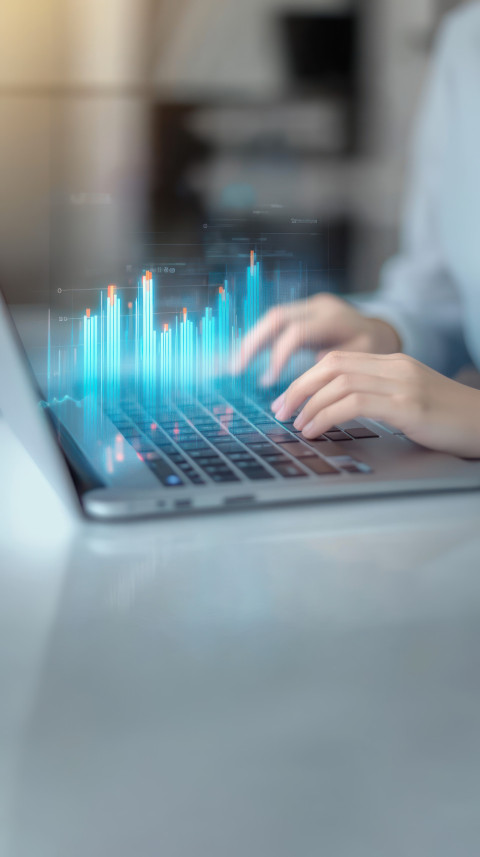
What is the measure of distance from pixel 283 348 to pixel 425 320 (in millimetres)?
304

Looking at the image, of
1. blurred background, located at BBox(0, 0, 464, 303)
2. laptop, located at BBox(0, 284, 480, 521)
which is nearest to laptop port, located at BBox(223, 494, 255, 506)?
laptop, located at BBox(0, 284, 480, 521)

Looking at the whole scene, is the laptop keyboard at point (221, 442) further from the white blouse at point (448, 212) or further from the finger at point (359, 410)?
the white blouse at point (448, 212)

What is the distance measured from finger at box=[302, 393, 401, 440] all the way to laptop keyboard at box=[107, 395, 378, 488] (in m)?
0.01

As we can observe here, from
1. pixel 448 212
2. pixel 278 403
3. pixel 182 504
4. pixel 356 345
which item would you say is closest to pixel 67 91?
pixel 448 212

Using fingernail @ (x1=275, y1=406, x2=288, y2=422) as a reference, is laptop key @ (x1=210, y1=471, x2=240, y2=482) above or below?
below

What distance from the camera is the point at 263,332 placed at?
1.51 ft

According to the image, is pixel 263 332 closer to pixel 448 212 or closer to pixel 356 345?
pixel 356 345

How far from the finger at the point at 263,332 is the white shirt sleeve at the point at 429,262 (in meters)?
0.24

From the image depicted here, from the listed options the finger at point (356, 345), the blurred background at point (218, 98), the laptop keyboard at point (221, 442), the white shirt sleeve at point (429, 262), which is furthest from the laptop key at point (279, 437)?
the blurred background at point (218, 98)

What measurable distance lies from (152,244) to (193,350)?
80mm

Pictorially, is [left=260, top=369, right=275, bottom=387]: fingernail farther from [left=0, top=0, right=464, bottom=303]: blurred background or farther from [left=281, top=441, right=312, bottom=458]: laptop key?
[left=0, top=0, right=464, bottom=303]: blurred background

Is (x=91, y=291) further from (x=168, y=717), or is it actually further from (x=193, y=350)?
(x=168, y=717)

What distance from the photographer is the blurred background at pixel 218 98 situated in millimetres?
2002

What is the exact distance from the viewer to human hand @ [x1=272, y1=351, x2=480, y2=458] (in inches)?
13.7
